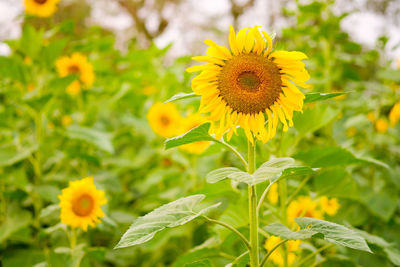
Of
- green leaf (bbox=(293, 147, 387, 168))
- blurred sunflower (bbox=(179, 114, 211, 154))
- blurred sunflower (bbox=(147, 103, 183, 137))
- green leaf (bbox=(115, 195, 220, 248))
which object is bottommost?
green leaf (bbox=(115, 195, 220, 248))

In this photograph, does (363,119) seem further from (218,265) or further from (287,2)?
(287,2)

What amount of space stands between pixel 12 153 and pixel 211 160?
2.79 feet

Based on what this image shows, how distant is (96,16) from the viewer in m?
6.52

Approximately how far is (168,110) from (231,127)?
4.27ft

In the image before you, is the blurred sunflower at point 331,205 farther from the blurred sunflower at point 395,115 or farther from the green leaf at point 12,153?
the green leaf at point 12,153

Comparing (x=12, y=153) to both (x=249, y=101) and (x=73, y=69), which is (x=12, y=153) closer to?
(x=73, y=69)

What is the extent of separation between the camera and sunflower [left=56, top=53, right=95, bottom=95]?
210cm

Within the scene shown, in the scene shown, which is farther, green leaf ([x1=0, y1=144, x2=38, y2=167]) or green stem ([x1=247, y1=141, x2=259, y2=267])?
green leaf ([x1=0, y1=144, x2=38, y2=167])

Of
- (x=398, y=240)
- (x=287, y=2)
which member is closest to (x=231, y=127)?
(x=398, y=240)

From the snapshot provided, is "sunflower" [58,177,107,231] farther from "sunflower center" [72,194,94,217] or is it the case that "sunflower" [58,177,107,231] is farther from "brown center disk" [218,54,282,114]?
"brown center disk" [218,54,282,114]

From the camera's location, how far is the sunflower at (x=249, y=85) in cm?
84

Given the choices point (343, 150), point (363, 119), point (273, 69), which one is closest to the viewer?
point (273, 69)

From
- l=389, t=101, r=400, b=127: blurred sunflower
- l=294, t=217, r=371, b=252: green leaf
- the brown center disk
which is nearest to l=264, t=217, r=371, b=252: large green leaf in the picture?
l=294, t=217, r=371, b=252: green leaf

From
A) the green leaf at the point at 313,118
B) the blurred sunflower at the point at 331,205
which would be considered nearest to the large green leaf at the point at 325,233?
the green leaf at the point at 313,118
